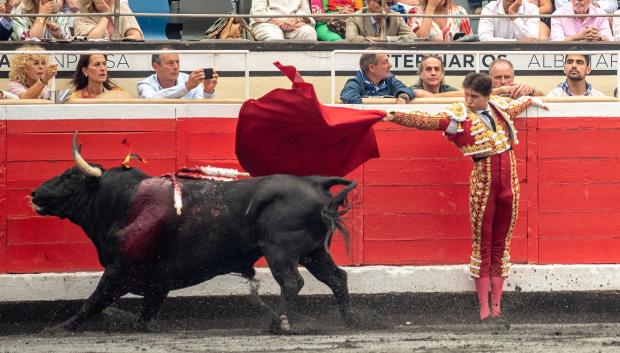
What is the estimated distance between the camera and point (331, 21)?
1097 cm

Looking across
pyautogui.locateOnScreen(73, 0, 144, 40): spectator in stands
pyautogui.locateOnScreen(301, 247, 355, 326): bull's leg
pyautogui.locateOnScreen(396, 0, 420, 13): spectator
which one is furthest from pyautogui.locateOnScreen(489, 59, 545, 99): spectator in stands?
pyautogui.locateOnScreen(73, 0, 144, 40): spectator in stands

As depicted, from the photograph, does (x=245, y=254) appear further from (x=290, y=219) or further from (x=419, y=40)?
(x=419, y=40)

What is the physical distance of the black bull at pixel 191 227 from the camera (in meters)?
8.42

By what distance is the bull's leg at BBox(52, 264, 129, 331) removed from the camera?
27.5 feet

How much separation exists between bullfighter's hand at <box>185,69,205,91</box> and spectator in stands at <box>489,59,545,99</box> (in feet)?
6.63

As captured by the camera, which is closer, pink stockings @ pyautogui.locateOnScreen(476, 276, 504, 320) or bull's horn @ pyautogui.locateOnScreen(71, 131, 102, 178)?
bull's horn @ pyautogui.locateOnScreen(71, 131, 102, 178)

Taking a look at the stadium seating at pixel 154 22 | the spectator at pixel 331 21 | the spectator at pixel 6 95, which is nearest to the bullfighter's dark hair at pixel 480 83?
the spectator at pixel 331 21

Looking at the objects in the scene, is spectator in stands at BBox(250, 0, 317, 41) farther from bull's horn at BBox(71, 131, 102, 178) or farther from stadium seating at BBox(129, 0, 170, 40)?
bull's horn at BBox(71, 131, 102, 178)

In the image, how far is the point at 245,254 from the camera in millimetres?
8617

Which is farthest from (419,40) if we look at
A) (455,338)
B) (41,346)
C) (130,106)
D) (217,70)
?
(41,346)

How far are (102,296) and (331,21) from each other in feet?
11.6

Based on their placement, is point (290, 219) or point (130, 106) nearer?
point (290, 219)

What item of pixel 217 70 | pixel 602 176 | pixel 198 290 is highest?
pixel 217 70

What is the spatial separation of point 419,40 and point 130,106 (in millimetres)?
2471
